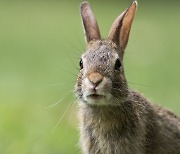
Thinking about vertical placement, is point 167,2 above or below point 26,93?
above

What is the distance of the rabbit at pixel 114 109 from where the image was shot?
744 centimetres

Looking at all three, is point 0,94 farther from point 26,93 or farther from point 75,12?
point 75,12

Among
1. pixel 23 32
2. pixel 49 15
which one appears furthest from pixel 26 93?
pixel 49 15

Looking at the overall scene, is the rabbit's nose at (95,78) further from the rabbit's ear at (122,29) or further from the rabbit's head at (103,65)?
the rabbit's ear at (122,29)

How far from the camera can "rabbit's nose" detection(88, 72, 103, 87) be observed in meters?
7.18

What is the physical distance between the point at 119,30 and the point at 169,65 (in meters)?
7.42

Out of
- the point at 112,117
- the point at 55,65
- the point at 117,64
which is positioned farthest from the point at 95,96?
the point at 55,65

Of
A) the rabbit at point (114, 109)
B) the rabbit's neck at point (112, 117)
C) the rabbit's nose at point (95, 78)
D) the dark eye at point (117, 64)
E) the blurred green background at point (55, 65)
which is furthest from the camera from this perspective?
the blurred green background at point (55, 65)

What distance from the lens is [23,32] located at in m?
21.6

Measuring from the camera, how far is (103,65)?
7.56 meters

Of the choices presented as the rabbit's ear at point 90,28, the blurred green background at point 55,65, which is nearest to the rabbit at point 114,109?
the rabbit's ear at point 90,28

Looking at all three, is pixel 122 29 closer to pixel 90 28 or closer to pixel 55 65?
pixel 90 28

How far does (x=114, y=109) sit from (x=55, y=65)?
26.5 ft

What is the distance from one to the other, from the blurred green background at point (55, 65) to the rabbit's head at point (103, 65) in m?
0.52
